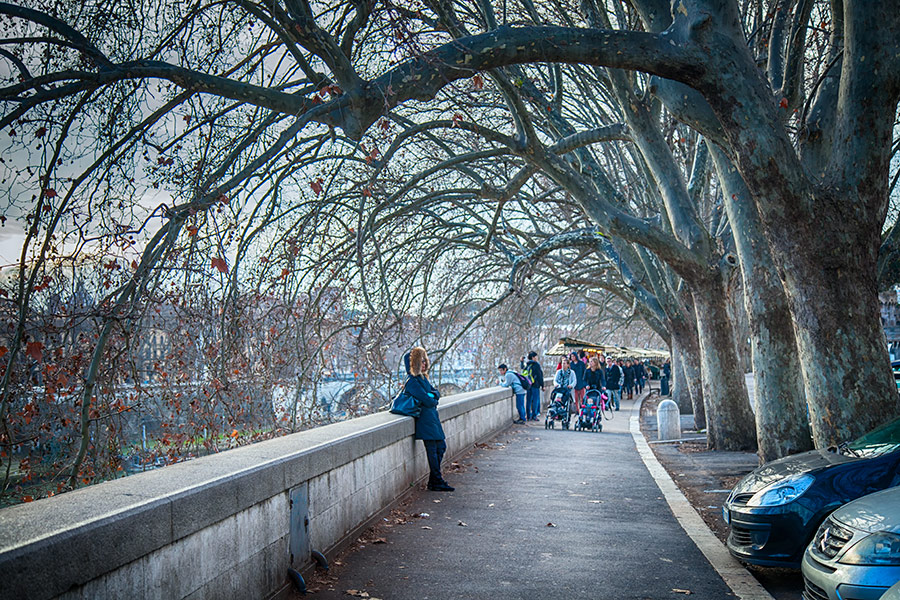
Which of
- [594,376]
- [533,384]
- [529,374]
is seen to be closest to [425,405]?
[594,376]

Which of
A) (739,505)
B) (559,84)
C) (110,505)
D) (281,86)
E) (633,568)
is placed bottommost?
(633,568)

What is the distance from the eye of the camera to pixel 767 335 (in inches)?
435

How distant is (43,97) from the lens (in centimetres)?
616

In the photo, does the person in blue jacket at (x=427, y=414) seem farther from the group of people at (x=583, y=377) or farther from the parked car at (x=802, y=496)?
the group of people at (x=583, y=377)

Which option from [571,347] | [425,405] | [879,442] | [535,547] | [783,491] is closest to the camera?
[783,491]

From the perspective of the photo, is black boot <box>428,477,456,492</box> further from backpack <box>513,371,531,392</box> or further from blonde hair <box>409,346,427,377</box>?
backpack <box>513,371,531,392</box>

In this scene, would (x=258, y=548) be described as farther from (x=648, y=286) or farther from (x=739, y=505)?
(x=648, y=286)

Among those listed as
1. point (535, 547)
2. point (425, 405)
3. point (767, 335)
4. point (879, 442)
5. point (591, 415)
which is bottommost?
point (535, 547)

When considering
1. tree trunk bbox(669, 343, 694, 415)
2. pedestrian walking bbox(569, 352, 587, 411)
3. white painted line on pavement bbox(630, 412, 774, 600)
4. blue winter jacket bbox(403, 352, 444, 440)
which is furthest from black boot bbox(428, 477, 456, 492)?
tree trunk bbox(669, 343, 694, 415)

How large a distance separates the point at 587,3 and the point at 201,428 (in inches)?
331

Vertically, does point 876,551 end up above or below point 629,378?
below

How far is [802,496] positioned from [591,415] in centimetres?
1537

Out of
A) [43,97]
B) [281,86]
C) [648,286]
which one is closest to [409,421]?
[281,86]

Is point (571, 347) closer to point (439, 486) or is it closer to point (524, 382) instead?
point (524, 382)
